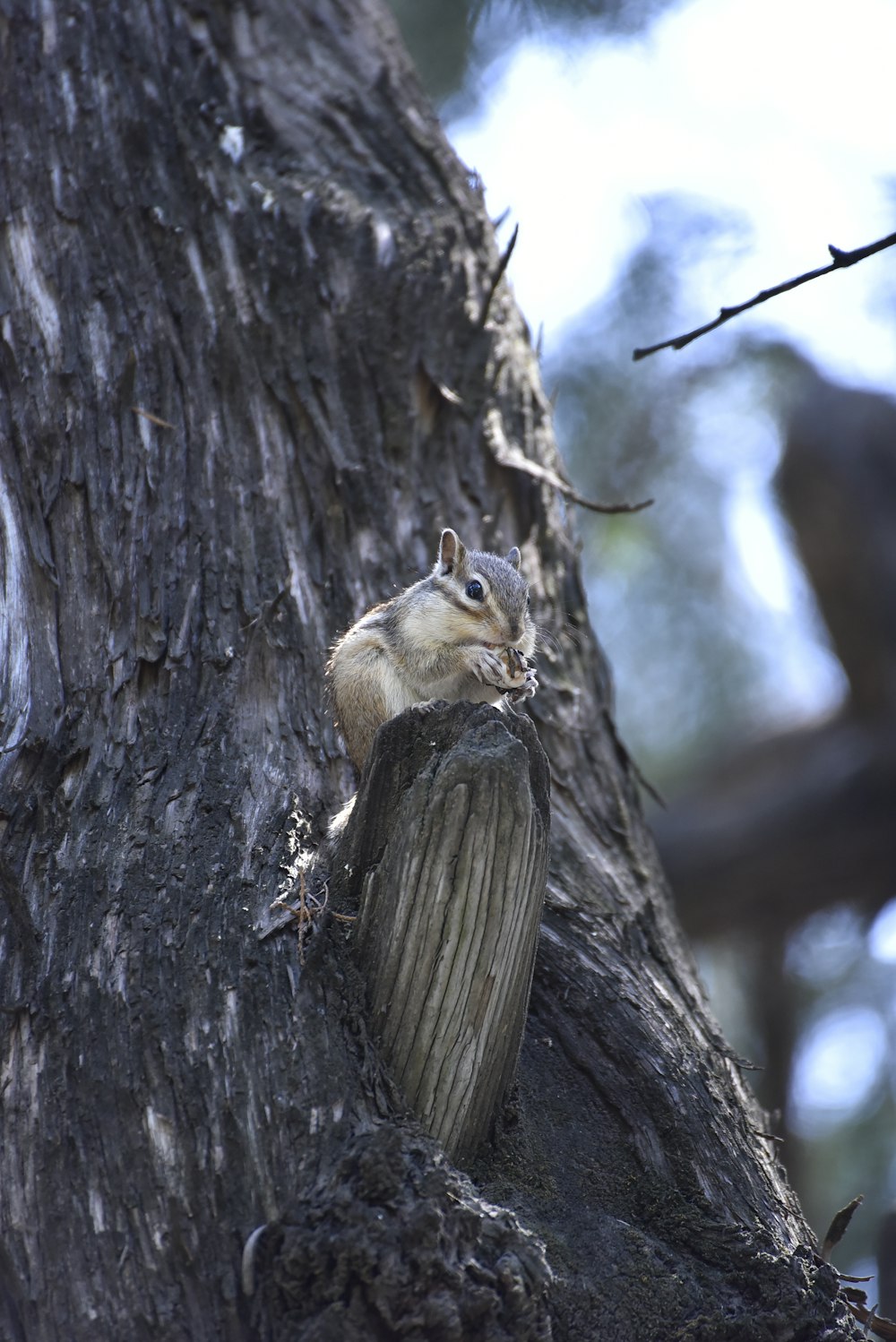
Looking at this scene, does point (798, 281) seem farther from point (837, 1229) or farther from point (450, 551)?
point (837, 1229)

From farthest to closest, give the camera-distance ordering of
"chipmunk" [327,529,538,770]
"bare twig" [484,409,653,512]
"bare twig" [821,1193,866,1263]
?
"bare twig" [484,409,653,512] < "chipmunk" [327,529,538,770] < "bare twig" [821,1193,866,1263]

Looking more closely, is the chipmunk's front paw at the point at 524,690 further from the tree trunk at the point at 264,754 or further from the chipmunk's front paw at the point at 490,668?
the tree trunk at the point at 264,754

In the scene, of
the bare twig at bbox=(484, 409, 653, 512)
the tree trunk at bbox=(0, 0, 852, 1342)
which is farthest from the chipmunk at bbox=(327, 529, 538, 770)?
the bare twig at bbox=(484, 409, 653, 512)

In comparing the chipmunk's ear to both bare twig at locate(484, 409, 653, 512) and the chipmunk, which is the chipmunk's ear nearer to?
the chipmunk

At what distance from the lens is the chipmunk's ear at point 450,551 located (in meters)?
4.26

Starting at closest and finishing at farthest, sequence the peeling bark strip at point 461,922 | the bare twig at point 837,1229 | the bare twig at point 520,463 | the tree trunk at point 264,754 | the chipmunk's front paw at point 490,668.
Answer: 1. the tree trunk at point 264,754
2. the peeling bark strip at point 461,922
3. the bare twig at point 837,1229
4. the chipmunk's front paw at point 490,668
5. the bare twig at point 520,463

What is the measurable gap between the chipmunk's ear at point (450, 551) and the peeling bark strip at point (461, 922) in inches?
54.1

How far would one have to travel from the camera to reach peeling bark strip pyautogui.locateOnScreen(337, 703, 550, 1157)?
2809 mm

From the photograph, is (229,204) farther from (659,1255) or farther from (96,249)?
(659,1255)

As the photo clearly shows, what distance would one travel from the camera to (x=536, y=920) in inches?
114

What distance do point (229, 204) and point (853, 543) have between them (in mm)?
6059

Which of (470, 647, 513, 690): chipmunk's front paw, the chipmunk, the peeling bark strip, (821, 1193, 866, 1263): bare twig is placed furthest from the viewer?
the chipmunk

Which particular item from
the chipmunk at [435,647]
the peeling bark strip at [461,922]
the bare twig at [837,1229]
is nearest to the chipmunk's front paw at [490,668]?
the chipmunk at [435,647]

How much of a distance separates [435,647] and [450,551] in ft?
1.24
